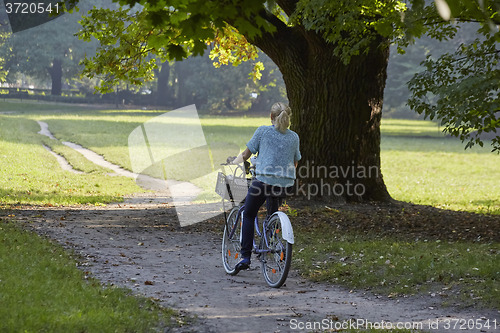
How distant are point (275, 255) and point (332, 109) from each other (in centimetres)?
674

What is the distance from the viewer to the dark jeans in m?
6.70

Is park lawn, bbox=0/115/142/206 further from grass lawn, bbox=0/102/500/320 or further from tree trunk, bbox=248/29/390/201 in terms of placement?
tree trunk, bbox=248/29/390/201

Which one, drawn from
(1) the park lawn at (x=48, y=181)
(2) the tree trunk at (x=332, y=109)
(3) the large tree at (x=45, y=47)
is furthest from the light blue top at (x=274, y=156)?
(3) the large tree at (x=45, y=47)

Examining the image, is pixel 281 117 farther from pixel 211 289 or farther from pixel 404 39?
pixel 404 39

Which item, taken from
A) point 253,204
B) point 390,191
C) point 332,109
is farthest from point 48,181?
point 253,204

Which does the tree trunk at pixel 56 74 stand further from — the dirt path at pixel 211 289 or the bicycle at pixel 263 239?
the bicycle at pixel 263 239

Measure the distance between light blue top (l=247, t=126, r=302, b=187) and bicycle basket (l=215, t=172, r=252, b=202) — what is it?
2.80ft

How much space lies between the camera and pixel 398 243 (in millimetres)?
9812

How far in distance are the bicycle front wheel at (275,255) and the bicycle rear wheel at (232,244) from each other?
550 mm

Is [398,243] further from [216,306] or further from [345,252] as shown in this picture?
[216,306]

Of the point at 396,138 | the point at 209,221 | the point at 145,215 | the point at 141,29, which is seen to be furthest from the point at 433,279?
the point at 396,138

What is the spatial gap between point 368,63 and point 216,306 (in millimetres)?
8236

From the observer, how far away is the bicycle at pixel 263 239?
6508mm

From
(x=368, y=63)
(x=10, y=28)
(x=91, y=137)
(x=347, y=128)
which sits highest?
(x=10, y=28)
